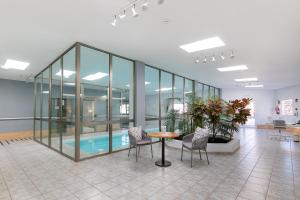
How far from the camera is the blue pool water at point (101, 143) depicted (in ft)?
16.6

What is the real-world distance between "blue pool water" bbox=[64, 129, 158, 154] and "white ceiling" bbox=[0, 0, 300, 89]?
2.56 m

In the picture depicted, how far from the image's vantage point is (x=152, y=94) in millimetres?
7160

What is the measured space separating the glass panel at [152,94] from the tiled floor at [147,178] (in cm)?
219

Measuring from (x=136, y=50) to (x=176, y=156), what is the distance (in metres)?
3.14

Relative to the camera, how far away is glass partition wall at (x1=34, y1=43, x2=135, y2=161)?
14.6 ft

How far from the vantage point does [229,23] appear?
3.22 m

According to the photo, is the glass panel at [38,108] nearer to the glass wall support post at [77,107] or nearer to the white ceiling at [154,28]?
the white ceiling at [154,28]

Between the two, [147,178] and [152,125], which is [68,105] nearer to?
[152,125]

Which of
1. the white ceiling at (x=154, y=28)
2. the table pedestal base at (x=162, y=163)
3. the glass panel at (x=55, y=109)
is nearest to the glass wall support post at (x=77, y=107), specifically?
the white ceiling at (x=154, y=28)

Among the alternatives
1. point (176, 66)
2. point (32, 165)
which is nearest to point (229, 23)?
point (176, 66)

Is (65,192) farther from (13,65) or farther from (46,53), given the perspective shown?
(13,65)

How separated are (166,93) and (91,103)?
10.3ft

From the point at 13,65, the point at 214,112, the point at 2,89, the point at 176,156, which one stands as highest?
the point at 13,65

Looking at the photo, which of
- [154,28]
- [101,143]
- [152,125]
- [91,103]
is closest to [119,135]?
[101,143]
